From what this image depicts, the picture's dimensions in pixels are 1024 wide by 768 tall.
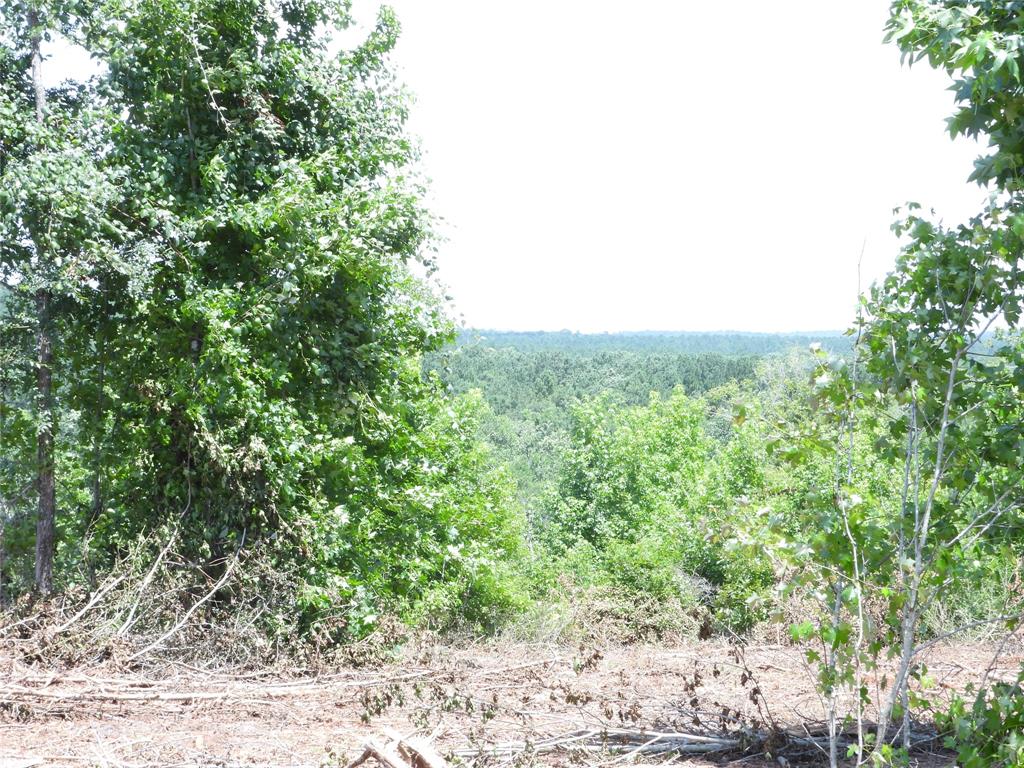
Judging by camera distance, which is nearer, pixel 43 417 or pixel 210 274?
pixel 43 417

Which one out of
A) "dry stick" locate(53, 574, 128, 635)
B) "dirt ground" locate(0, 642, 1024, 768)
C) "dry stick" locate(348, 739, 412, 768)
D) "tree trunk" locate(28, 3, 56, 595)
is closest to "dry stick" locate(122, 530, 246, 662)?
"dirt ground" locate(0, 642, 1024, 768)

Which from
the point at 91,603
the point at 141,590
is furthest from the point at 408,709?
the point at 91,603

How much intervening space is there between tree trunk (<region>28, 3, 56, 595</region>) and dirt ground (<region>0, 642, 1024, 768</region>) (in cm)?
334

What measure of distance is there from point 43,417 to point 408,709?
17.3 feet

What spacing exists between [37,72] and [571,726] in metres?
8.31

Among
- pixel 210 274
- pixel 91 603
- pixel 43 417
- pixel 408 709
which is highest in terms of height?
pixel 210 274

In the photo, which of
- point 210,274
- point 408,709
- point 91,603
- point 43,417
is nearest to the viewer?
point 408,709

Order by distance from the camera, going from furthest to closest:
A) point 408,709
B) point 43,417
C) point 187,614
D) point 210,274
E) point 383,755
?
point 210,274
point 43,417
point 187,614
point 408,709
point 383,755

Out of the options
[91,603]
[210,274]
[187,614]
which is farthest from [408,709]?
[210,274]

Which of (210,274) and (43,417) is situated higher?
(210,274)

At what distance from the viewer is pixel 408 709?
636 centimetres

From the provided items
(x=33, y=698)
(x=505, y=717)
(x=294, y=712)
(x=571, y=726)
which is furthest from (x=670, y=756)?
(x=33, y=698)

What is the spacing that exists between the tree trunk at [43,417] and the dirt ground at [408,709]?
10.9 feet

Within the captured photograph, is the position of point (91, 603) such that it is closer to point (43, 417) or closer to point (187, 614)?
point (187, 614)
